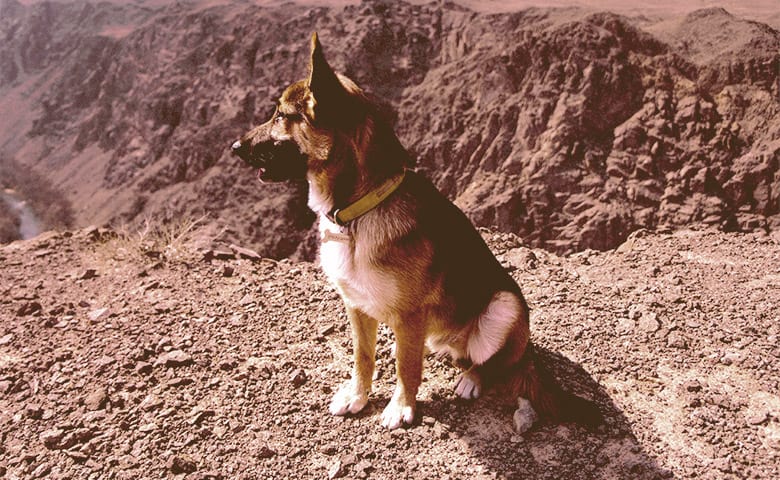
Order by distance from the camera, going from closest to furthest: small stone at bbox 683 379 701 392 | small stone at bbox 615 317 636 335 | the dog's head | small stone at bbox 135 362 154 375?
the dog's head
small stone at bbox 683 379 701 392
small stone at bbox 135 362 154 375
small stone at bbox 615 317 636 335

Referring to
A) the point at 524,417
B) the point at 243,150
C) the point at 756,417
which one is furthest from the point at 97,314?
the point at 756,417

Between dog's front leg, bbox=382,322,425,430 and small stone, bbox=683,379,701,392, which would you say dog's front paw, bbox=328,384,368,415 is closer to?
dog's front leg, bbox=382,322,425,430

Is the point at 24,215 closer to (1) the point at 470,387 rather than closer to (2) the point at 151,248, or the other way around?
(2) the point at 151,248

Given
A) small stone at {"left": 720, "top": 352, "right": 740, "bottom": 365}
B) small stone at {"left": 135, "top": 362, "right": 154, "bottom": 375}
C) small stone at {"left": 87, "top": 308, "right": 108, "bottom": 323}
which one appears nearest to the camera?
small stone at {"left": 720, "top": 352, "right": 740, "bottom": 365}

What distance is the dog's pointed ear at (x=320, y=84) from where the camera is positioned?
107 inches

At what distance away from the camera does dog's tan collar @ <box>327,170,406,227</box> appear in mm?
3172

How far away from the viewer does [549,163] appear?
35.4 meters

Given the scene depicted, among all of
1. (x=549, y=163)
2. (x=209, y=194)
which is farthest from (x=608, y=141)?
(x=209, y=194)

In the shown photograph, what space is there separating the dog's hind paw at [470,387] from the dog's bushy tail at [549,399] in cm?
25

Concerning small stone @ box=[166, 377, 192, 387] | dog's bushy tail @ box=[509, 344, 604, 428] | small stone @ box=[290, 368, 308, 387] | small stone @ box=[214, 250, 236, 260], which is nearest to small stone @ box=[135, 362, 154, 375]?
small stone @ box=[166, 377, 192, 387]

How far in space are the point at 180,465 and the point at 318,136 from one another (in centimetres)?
223

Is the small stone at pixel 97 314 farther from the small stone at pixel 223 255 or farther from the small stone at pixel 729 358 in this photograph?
the small stone at pixel 729 358

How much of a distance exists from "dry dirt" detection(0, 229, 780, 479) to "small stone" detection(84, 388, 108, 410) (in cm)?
1

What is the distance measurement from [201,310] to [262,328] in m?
0.69
